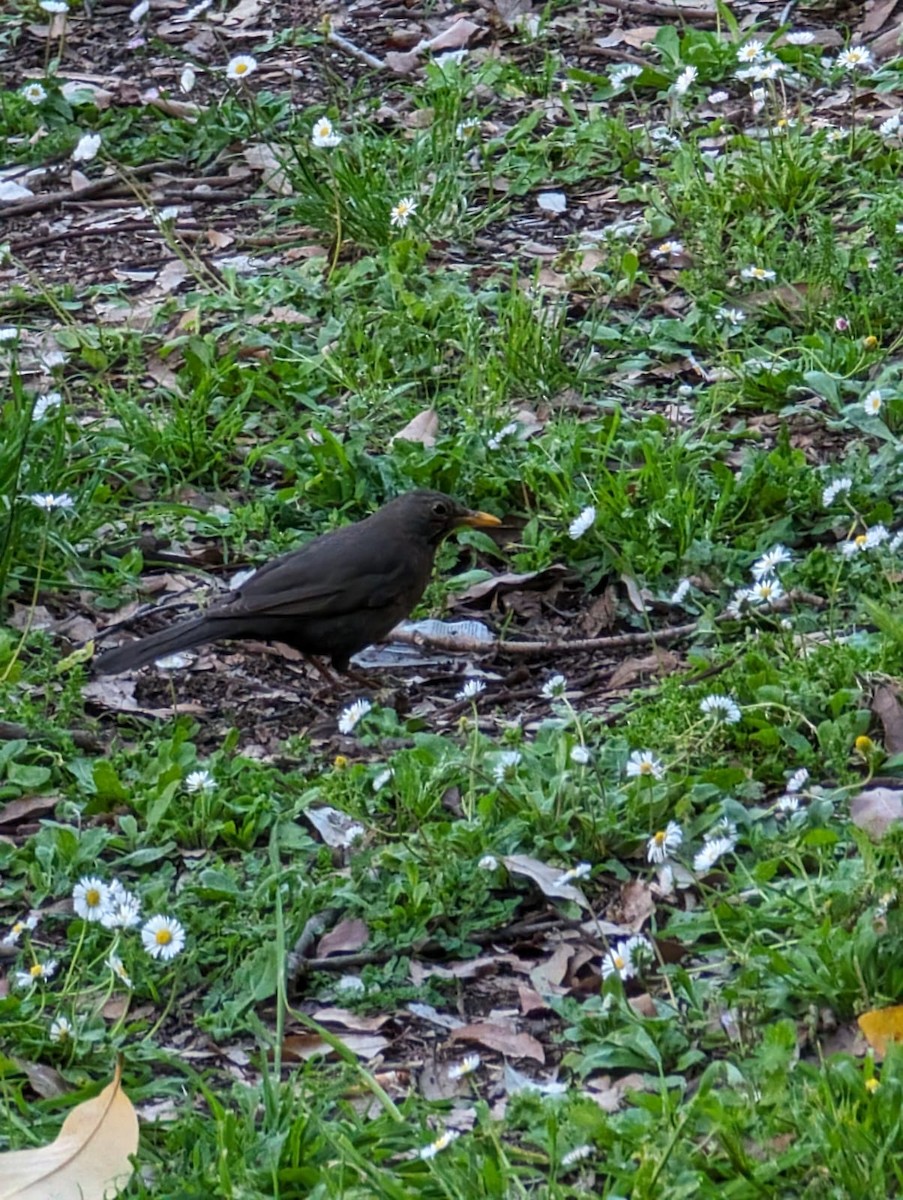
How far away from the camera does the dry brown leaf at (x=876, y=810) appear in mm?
4164

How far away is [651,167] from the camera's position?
25.4 ft

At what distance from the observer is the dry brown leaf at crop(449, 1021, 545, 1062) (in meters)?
3.84

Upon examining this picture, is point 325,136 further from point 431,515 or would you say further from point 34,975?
point 34,975

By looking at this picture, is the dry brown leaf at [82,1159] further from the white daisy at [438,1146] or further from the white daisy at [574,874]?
the white daisy at [574,874]

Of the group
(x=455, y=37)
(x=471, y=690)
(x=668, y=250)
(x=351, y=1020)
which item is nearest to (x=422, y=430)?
(x=668, y=250)

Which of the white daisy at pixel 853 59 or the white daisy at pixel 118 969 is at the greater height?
the white daisy at pixel 853 59

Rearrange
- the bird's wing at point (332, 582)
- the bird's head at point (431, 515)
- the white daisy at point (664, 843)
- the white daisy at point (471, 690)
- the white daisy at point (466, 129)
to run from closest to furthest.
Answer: the white daisy at point (664, 843)
the white daisy at point (471, 690)
the bird's wing at point (332, 582)
the bird's head at point (431, 515)
the white daisy at point (466, 129)

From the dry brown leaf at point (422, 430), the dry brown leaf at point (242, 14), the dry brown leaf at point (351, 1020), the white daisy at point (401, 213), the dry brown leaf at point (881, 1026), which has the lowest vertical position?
the dry brown leaf at point (422, 430)

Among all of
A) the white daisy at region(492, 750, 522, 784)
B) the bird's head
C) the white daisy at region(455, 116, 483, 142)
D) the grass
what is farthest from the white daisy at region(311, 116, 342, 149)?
the white daisy at region(492, 750, 522, 784)

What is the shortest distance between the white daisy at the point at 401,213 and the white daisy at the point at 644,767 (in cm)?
351

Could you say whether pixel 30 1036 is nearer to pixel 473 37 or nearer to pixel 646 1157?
pixel 646 1157

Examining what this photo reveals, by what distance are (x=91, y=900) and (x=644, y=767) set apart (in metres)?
1.25

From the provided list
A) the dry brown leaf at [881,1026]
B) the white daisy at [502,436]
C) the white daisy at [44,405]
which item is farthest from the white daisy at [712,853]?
the white daisy at [44,405]

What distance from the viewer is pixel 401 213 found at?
7352 millimetres
